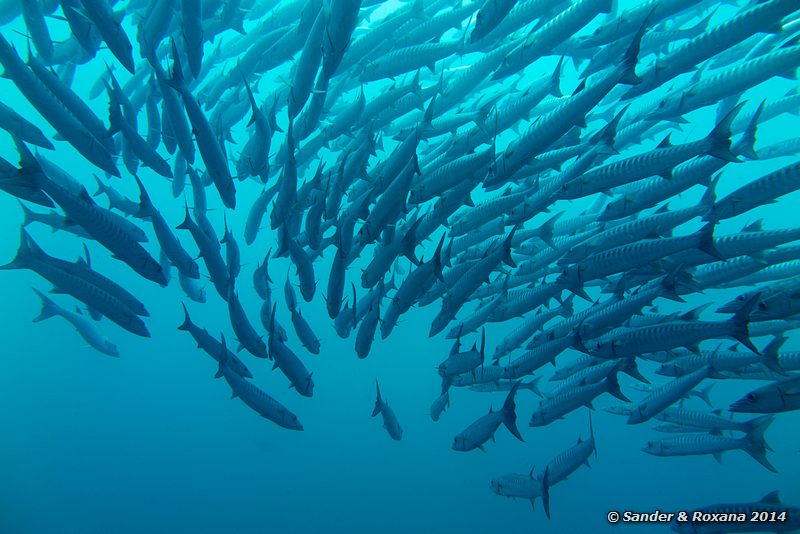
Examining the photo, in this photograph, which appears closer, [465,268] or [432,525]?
[465,268]

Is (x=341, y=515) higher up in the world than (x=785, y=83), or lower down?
lower down

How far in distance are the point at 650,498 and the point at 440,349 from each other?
14169 millimetres

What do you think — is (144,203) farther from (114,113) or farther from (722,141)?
(722,141)

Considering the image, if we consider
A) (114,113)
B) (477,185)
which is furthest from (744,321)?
(114,113)

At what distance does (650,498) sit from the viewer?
2438 cm

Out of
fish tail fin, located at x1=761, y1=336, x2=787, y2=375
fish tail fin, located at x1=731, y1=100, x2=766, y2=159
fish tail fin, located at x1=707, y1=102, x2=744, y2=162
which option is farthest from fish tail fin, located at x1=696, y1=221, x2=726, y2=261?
fish tail fin, located at x1=761, y1=336, x2=787, y2=375

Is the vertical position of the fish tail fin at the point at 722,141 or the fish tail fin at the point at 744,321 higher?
the fish tail fin at the point at 722,141

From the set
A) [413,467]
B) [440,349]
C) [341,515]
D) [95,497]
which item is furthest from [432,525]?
[95,497]

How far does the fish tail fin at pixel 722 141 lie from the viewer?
11.2 feet

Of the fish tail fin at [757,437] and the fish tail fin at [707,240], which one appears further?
the fish tail fin at [757,437]

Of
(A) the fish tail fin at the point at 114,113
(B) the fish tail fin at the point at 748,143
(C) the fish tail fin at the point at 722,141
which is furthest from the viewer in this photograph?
(B) the fish tail fin at the point at 748,143

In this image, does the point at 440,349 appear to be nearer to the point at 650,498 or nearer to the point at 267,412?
the point at 650,498

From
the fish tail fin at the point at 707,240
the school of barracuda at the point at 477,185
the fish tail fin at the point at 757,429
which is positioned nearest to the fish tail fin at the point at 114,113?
the school of barracuda at the point at 477,185

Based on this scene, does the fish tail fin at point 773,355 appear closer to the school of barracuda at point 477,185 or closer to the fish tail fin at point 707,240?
the school of barracuda at point 477,185
